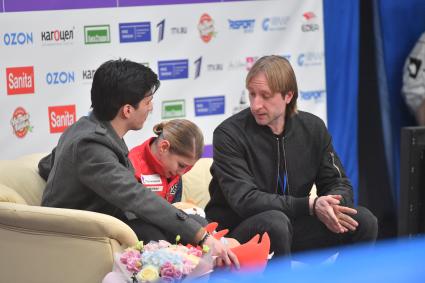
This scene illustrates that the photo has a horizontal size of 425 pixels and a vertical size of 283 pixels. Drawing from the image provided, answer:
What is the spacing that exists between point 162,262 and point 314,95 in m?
3.11

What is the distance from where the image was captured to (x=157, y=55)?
16.2ft

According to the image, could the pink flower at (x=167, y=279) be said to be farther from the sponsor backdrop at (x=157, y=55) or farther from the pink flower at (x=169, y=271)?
the sponsor backdrop at (x=157, y=55)

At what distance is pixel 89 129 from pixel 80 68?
5.42 ft

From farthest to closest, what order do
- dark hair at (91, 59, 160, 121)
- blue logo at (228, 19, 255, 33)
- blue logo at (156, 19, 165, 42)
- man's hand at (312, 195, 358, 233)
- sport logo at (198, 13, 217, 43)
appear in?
1. blue logo at (228, 19, 255, 33)
2. sport logo at (198, 13, 217, 43)
3. blue logo at (156, 19, 165, 42)
4. man's hand at (312, 195, 358, 233)
5. dark hair at (91, 59, 160, 121)

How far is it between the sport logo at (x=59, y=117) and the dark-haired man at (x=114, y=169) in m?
1.45

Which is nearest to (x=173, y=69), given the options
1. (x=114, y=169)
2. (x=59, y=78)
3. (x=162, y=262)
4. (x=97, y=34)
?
(x=97, y=34)

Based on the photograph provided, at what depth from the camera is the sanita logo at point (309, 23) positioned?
5418 mm

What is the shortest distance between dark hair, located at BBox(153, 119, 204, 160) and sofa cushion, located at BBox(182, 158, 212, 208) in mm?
815

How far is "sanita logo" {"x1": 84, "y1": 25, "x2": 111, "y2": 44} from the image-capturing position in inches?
183

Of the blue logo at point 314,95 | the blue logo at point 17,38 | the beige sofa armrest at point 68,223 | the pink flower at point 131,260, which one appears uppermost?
the blue logo at point 17,38

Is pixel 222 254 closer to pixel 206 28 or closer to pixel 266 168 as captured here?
pixel 266 168

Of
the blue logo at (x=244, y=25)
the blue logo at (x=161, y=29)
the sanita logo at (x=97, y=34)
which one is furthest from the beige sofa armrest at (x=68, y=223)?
the blue logo at (x=244, y=25)

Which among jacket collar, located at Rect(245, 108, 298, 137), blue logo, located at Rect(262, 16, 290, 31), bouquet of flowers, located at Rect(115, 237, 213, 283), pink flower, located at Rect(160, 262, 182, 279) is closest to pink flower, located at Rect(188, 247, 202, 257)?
bouquet of flowers, located at Rect(115, 237, 213, 283)

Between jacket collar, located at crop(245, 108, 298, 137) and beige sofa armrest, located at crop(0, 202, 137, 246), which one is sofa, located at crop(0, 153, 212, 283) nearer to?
beige sofa armrest, located at crop(0, 202, 137, 246)
